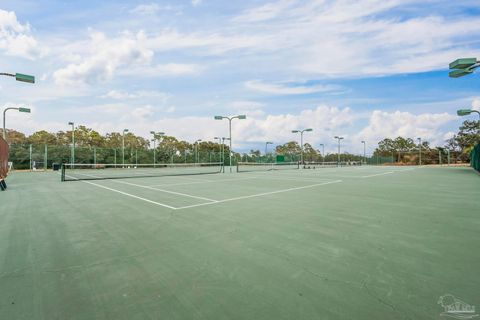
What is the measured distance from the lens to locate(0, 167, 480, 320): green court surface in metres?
2.21

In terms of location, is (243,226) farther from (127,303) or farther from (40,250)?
(40,250)

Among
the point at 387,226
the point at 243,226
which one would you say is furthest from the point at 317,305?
the point at 387,226

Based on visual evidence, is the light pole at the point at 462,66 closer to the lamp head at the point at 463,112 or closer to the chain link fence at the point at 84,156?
the lamp head at the point at 463,112

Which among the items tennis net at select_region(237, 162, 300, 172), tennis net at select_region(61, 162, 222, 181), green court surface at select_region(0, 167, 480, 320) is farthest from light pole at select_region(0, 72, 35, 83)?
tennis net at select_region(237, 162, 300, 172)

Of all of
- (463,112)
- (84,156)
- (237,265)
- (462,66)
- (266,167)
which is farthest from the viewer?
(266,167)

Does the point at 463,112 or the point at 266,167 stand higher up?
the point at 463,112

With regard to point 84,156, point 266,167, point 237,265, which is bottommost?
point 266,167

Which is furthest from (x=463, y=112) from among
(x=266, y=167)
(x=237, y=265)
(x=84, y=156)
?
(x=84, y=156)

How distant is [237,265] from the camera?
10.00 feet

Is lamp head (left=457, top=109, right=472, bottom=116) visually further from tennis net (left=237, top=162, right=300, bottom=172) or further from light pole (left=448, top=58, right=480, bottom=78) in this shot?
tennis net (left=237, top=162, right=300, bottom=172)

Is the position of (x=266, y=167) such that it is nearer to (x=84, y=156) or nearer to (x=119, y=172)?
(x=119, y=172)

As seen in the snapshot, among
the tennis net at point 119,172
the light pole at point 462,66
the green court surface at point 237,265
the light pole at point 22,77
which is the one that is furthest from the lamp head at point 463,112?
the light pole at point 22,77

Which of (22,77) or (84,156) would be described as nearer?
(22,77)

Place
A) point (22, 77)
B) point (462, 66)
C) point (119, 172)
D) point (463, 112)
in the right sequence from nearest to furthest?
point (462, 66) → point (22, 77) → point (463, 112) → point (119, 172)
